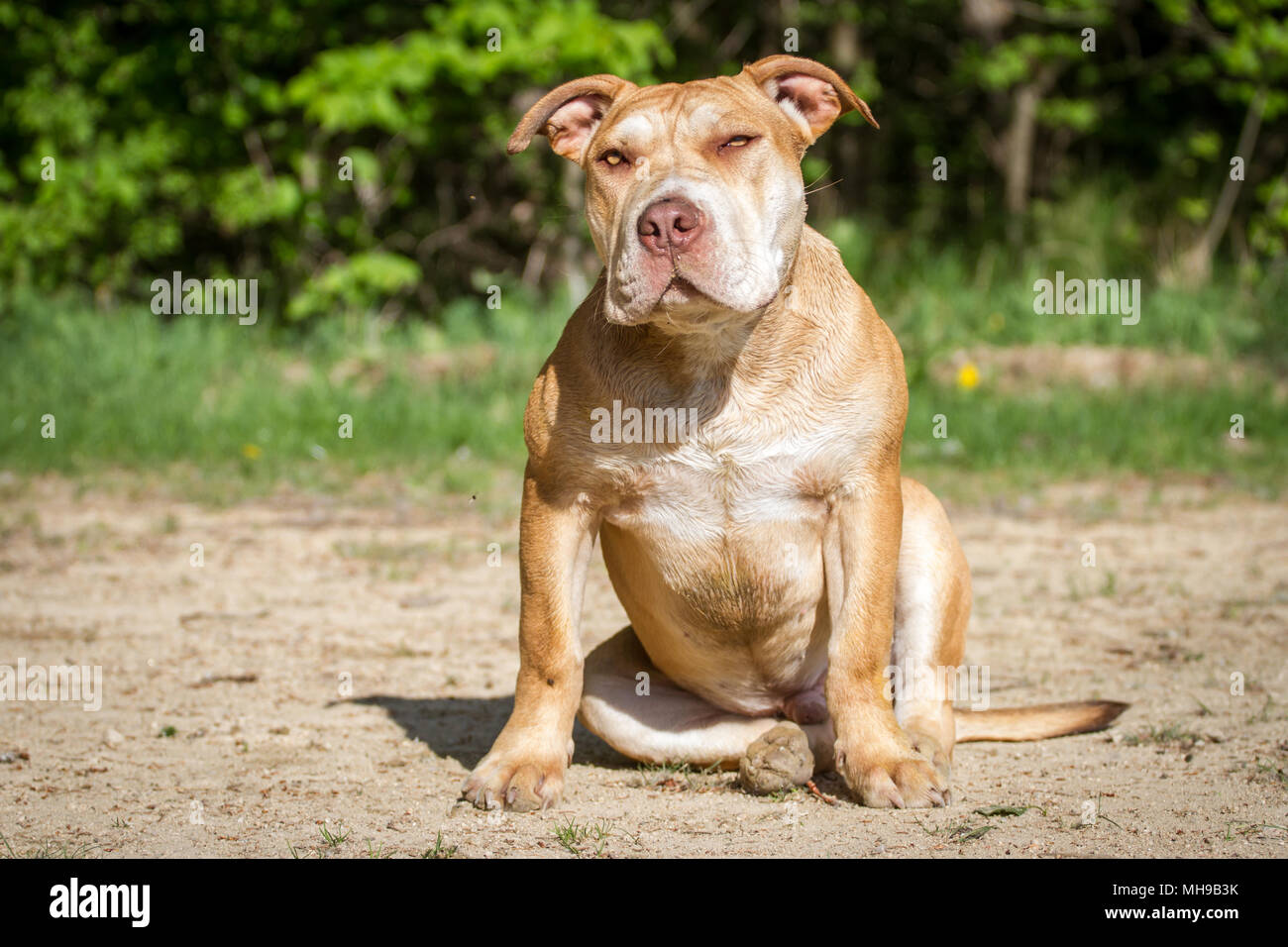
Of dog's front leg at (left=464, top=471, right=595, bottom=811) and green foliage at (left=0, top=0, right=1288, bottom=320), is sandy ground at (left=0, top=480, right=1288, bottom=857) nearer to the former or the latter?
dog's front leg at (left=464, top=471, right=595, bottom=811)

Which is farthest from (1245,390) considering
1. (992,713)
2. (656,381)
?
(656,381)

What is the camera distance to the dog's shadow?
15.0ft

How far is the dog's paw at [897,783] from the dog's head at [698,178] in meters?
1.27

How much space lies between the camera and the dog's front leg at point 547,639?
157 inches

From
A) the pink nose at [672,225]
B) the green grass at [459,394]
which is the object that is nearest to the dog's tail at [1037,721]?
the pink nose at [672,225]

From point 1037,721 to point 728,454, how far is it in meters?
1.42

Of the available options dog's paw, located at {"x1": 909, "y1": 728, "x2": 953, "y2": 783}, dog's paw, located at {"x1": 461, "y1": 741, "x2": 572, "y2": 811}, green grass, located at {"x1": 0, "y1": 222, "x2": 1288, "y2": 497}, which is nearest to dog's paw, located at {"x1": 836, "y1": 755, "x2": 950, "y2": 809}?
dog's paw, located at {"x1": 909, "y1": 728, "x2": 953, "y2": 783}

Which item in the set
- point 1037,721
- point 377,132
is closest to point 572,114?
point 1037,721

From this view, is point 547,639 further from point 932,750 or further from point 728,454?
point 932,750

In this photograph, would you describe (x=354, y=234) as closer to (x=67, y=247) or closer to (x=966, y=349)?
(x=67, y=247)

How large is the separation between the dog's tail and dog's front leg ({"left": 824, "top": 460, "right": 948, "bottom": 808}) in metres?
0.62

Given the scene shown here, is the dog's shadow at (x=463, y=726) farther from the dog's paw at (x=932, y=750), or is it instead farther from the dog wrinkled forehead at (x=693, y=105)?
the dog wrinkled forehead at (x=693, y=105)

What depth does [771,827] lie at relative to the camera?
370 cm

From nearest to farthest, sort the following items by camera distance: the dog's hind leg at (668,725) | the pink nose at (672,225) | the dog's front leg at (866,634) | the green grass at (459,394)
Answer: the pink nose at (672,225) → the dog's front leg at (866,634) → the dog's hind leg at (668,725) → the green grass at (459,394)
